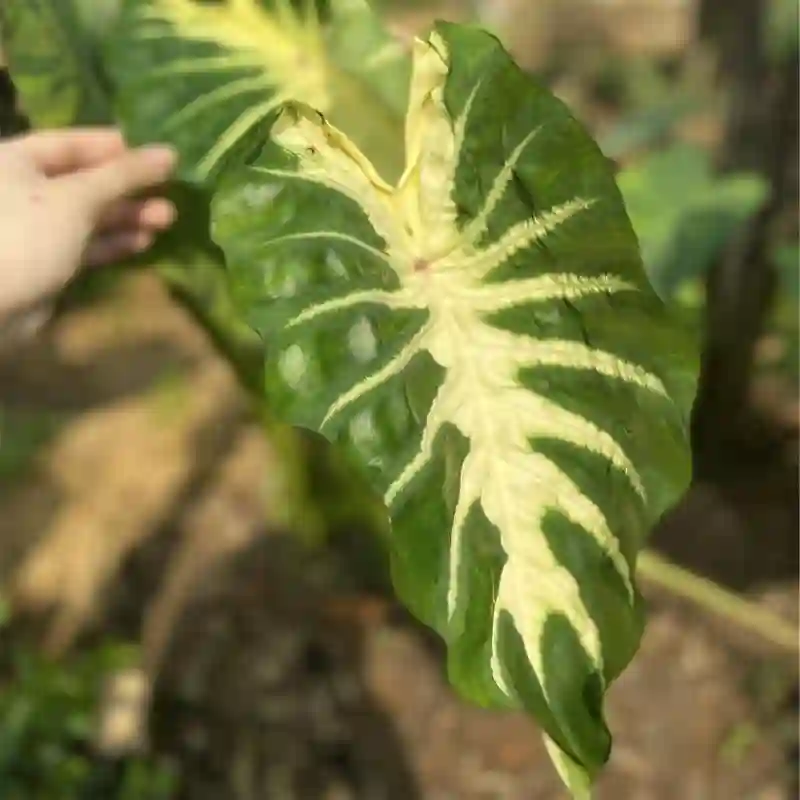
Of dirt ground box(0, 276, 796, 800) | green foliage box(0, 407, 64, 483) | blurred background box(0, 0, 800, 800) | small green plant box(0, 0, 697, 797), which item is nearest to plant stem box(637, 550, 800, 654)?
blurred background box(0, 0, 800, 800)

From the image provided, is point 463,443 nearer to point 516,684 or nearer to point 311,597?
point 516,684

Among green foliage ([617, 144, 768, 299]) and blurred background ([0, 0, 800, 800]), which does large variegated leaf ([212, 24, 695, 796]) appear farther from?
green foliage ([617, 144, 768, 299])

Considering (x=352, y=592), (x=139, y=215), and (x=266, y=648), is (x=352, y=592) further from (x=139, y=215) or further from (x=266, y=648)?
(x=139, y=215)

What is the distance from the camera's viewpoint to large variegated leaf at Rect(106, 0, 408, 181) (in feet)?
2.83

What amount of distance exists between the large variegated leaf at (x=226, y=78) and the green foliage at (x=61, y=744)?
71cm

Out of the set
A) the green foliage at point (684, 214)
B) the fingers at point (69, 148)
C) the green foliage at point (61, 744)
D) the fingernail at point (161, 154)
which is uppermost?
the fingernail at point (161, 154)

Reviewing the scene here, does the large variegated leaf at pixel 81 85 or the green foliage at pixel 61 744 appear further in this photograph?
the green foliage at pixel 61 744

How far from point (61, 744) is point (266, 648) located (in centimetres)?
28

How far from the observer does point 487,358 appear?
647 millimetres

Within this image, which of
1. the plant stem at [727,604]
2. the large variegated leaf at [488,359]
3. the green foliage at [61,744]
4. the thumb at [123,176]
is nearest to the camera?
the large variegated leaf at [488,359]

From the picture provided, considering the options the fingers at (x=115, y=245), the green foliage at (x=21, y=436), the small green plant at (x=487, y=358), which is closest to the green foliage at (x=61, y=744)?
the green foliage at (x=21, y=436)

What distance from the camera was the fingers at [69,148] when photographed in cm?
81

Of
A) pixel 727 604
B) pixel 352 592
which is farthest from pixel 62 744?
pixel 727 604

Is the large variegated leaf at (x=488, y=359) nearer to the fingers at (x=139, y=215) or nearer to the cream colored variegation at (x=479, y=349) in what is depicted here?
the cream colored variegation at (x=479, y=349)
